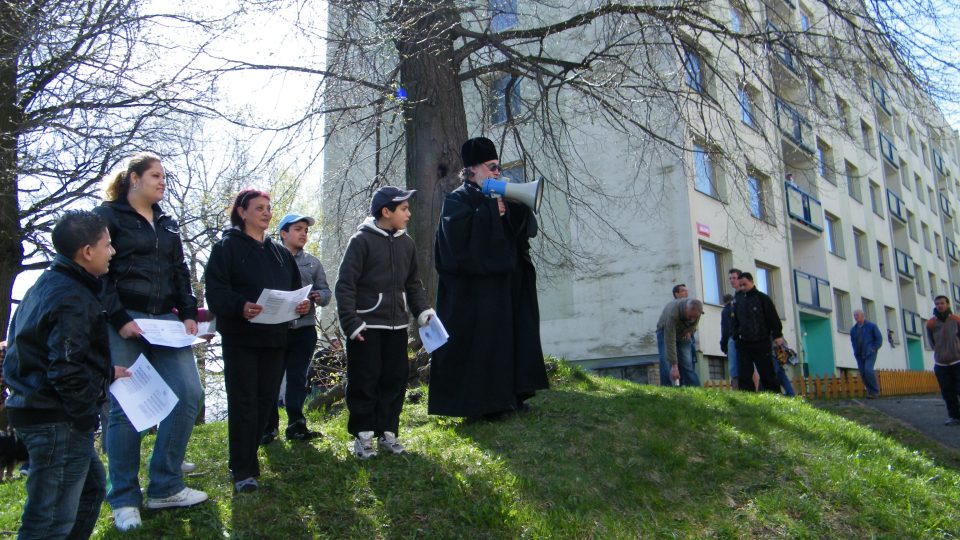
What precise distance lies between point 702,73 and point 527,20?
15.1 feet

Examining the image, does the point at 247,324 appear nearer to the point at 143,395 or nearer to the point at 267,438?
the point at 143,395

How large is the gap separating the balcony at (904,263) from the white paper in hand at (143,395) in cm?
3672

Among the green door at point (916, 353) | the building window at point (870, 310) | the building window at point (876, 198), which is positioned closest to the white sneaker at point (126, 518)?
the building window at point (870, 310)

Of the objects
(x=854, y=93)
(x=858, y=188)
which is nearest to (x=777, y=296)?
(x=858, y=188)

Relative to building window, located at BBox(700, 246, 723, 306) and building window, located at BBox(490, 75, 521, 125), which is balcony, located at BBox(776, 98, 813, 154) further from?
building window, located at BBox(700, 246, 723, 306)

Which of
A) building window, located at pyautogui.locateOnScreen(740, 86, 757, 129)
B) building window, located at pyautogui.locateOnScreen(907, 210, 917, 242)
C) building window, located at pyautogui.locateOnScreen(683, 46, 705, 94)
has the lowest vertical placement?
building window, located at pyautogui.locateOnScreen(740, 86, 757, 129)

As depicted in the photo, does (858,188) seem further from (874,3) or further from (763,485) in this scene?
(763,485)

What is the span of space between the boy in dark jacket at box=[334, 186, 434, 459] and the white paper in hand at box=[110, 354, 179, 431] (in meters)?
1.39

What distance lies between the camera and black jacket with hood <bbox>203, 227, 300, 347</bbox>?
4.64 metres

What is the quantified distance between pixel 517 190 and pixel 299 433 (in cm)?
268

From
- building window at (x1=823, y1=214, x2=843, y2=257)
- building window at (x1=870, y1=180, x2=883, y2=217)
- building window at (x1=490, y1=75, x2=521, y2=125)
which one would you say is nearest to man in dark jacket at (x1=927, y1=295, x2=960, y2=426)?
building window at (x1=490, y1=75, x2=521, y2=125)

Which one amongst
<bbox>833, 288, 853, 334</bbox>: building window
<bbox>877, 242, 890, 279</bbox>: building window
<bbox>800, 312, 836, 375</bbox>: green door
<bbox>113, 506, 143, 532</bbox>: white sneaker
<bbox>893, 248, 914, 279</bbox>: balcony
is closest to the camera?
<bbox>113, 506, 143, 532</bbox>: white sneaker

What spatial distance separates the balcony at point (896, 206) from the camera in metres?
35.7

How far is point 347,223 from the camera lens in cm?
1118
